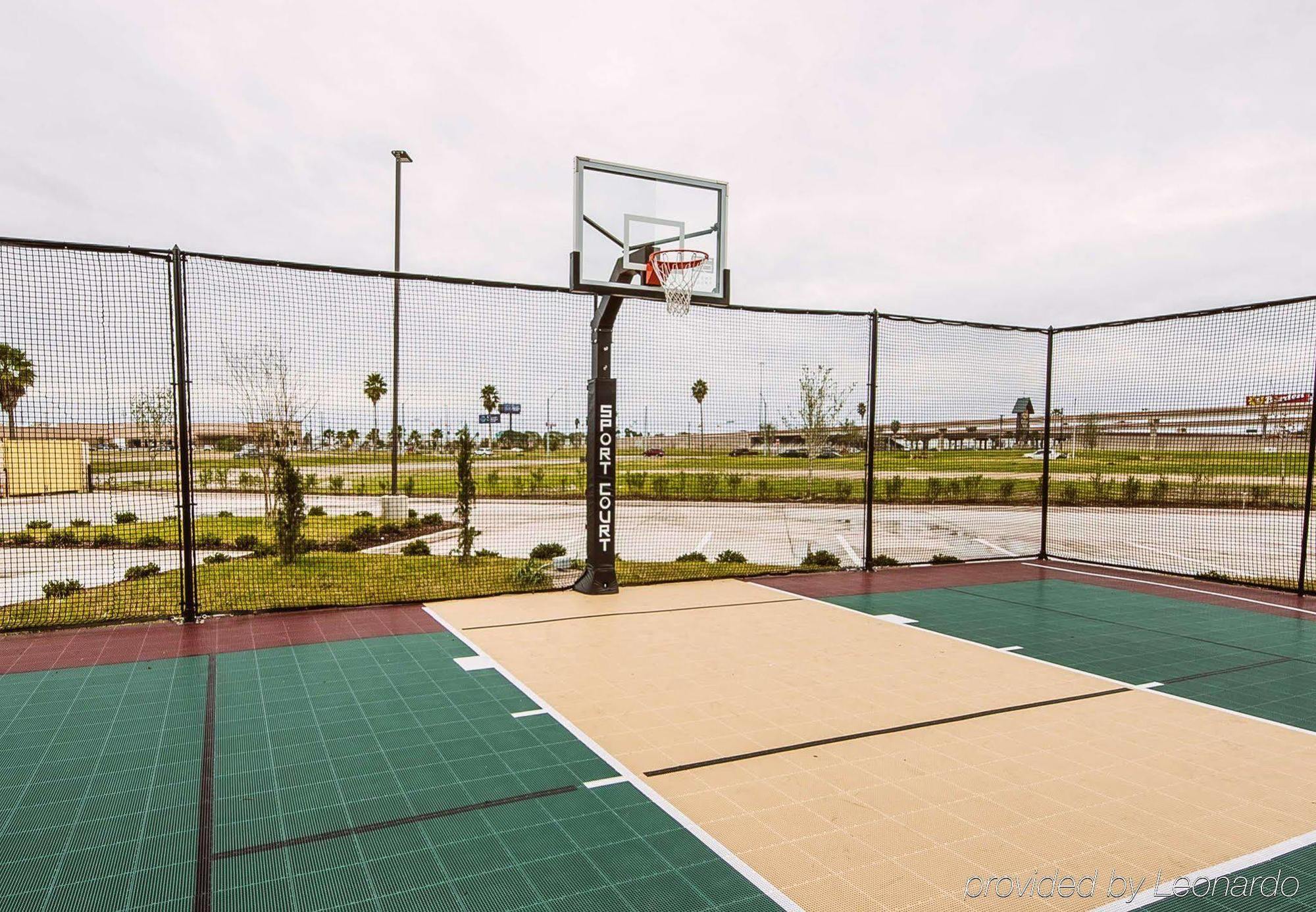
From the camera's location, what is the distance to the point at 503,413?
1116 cm

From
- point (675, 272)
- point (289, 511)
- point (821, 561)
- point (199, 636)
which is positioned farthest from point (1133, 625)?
point (289, 511)

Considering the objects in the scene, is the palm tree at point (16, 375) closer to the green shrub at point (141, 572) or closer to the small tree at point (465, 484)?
the green shrub at point (141, 572)

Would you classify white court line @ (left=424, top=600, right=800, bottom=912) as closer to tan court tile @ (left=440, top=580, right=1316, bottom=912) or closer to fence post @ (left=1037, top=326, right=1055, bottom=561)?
tan court tile @ (left=440, top=580, right=1316, bottom=912)

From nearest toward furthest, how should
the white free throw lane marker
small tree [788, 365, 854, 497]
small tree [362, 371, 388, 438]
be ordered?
1. the white free throw lane marker
2. small tree [362, 371, 388, 438]
3. small tree [788, 365, 854, 497]

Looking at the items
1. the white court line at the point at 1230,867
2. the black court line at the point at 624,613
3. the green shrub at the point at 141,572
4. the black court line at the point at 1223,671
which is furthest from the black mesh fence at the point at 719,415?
the white court line at the point at 1230,867

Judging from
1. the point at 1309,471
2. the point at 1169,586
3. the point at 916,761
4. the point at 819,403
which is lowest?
the point at 1169,586

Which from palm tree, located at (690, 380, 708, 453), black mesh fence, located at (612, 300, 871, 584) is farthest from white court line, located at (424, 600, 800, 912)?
palm tree, located at (690, 380, 708, 453)

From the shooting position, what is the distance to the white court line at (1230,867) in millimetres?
2570

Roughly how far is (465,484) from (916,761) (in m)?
7.98

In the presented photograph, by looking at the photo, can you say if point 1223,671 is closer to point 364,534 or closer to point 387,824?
point 387,824

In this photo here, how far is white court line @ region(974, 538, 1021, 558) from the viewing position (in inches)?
440

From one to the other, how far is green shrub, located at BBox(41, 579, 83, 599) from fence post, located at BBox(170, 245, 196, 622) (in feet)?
7.82

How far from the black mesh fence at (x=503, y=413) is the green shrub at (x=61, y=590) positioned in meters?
0.04

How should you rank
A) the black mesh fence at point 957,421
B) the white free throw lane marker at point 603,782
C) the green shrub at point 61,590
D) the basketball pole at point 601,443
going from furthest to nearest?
the black mesh fence at point 957,421 → the basketball pole at point 601,443 → the green shrub at point 61,590 → the white free throw lane marker at point 603,782
